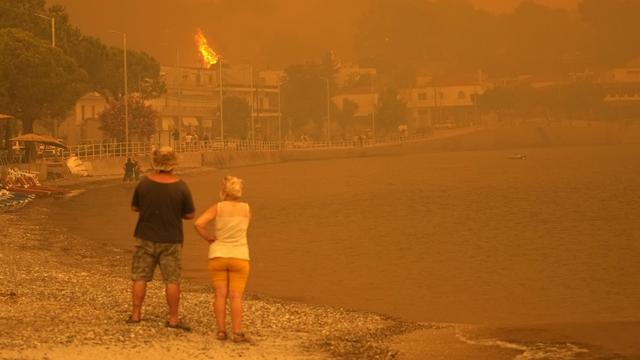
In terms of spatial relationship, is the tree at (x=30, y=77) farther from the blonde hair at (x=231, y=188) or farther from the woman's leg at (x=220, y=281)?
the blonde hair at (x=231, y=188)

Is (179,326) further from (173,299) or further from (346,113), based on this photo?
(346,113)

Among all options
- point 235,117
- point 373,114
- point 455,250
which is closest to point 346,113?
point 373,114

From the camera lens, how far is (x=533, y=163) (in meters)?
106

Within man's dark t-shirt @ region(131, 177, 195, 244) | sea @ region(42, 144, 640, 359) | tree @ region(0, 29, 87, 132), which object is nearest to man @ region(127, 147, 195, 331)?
man's dark t-shirt @ region(131, 177, 195, 244)

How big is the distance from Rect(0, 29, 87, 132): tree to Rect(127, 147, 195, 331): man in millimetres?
49547

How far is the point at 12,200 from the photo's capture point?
3772 centimetres

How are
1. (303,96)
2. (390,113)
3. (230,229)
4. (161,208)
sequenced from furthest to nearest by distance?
(390,113) → (303,96) → (161,208) → (230,229)

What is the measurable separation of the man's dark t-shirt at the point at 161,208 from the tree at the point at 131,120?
213ft

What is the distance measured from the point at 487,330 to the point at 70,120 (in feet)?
274

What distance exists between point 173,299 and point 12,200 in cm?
2697

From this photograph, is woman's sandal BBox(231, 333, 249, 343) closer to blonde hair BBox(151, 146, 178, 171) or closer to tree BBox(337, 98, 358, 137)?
blonde hair BBox(151, 146, 178, 171)

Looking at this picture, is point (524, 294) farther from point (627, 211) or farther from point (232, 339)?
point (627, 211)

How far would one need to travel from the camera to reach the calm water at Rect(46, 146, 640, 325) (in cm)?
2028

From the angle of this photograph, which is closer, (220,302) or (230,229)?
(230,229)
